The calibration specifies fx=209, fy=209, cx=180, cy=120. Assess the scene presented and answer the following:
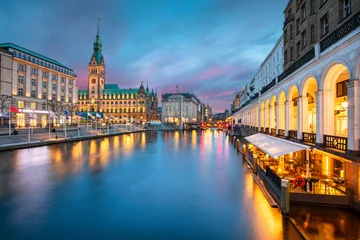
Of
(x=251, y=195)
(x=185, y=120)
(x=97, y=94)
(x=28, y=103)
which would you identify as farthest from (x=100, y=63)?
(x=251, y=195)

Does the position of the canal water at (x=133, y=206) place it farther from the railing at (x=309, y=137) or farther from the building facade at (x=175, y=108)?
the building facade at (x=175, y=108)

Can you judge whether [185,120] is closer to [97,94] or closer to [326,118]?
[97,94]

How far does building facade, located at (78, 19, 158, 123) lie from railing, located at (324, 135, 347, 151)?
149707 mm

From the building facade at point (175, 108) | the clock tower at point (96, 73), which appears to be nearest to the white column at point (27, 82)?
the clock tower at point (96, 73)

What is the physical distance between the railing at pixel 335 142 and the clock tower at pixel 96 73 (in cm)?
16720

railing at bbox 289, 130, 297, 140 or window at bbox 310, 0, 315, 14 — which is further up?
window at bbox 310, 0, 315, 14

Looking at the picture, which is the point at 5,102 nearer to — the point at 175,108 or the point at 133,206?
the point at 133,206

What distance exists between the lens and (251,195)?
45.8ft

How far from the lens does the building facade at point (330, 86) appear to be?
34.9 ft

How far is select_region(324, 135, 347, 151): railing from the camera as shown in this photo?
11.9m

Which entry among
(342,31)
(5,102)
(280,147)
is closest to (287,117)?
(280,147)

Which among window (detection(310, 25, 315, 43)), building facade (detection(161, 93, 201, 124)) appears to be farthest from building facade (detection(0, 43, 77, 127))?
building facade (detection(161, 93, 201, 124))

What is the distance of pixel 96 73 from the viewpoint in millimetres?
160625

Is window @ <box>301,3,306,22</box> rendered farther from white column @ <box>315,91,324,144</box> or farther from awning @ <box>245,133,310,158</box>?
awning @ <box>245,133,310,158</box>
